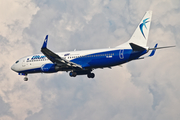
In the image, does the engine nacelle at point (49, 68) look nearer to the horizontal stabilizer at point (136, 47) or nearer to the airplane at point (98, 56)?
the airplane at point (98, 56)

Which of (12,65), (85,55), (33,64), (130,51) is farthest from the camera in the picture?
(12,65)

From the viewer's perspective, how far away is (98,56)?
53.1 meters

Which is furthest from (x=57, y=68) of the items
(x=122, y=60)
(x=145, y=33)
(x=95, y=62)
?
(x=145, y=33)

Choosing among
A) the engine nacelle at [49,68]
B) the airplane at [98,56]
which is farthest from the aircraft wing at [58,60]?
the engine nacelle at [49,68]

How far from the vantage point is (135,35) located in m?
52.9

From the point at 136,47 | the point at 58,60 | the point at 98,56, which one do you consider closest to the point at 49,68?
the point at 58,60

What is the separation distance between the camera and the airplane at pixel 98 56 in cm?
5092

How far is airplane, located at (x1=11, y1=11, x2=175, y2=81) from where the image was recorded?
50.9m

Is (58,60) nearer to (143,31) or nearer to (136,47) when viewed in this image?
(136,47)

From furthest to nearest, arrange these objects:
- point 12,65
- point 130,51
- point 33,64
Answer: point 12,65
point 33,64
point 130,51

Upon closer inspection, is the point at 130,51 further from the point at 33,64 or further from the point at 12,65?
the point at 12,65

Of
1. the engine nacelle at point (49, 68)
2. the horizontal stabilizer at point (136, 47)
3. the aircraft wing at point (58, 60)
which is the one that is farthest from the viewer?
the engine nacelle at point (49, 68)

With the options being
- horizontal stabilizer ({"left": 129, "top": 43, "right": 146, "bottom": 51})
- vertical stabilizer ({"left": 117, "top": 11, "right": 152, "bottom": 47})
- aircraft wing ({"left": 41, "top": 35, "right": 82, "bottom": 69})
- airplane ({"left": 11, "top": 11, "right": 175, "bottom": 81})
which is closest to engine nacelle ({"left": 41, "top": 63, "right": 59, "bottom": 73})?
airplane ({"left": 11, "top": 11, "right": 175, "bottom": 81})

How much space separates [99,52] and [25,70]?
14.2 meters
